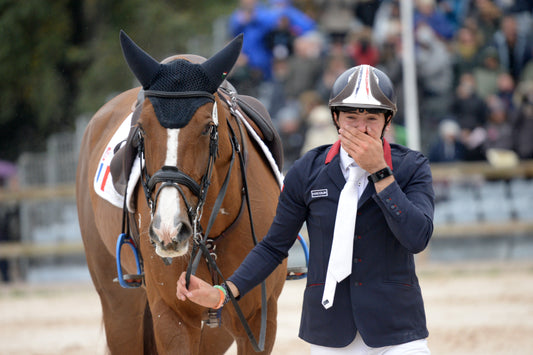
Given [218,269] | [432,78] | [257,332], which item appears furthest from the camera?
[432,78]

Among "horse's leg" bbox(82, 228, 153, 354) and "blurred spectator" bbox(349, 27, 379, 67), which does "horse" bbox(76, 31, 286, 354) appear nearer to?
"horse's leg" bbox(82, 228, 153, 354)

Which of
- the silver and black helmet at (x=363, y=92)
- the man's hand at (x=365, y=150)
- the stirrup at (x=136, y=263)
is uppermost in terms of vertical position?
the silver and black helmet at (x=363, y=92)

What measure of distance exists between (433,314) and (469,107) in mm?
4412

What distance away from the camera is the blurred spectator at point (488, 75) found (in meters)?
12.6

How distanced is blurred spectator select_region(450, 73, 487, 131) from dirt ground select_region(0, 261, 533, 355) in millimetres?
2192

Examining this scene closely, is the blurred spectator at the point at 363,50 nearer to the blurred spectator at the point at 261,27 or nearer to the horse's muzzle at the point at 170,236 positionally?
the blurred spectator at the point at 261,27

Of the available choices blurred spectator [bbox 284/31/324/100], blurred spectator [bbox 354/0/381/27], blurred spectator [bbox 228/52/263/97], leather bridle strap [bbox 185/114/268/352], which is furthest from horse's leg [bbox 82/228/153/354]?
blurred spectator [bbox 354/0/381/27]

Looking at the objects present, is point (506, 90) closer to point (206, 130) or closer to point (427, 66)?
point (427, 66)

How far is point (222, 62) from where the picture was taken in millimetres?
3881

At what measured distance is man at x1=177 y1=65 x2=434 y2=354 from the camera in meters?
3.14

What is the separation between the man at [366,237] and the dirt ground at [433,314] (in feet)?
9.90

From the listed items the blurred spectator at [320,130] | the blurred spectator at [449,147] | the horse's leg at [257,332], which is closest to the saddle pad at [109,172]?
the horse's leg at [257,332]

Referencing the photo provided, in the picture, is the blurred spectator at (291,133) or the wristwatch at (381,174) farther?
the blurred spectator at (291,133)

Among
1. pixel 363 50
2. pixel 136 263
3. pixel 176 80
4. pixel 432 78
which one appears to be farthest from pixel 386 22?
pixel 176 80
